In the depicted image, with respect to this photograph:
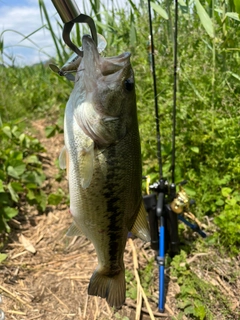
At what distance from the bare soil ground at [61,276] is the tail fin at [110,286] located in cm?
90

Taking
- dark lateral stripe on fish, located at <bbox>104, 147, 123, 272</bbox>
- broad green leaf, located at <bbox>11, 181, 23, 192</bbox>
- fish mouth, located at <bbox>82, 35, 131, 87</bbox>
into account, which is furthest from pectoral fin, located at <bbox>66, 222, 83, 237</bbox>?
broad green leaf, located at <bbox>11, 181, 23, 192</bbox>

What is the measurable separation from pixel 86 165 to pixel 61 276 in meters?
1.74

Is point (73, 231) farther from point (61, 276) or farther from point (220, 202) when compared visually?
point (220, 202)

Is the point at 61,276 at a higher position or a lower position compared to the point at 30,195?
lower

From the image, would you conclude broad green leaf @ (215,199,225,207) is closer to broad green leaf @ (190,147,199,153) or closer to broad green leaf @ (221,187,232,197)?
broad green leaf @ (221,187,232,197)

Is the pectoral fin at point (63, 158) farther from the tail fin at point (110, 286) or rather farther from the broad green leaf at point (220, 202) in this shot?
the broad green leaf at point (220, 202)

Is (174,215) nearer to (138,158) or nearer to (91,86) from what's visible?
(138,158)

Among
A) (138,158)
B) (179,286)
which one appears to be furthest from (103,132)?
(179,286)

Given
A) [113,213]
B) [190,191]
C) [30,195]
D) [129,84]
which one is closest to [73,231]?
[113,213]

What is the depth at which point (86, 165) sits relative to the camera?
123 centimetres

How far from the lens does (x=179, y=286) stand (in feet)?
8.32

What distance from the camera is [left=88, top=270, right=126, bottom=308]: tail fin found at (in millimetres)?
1525

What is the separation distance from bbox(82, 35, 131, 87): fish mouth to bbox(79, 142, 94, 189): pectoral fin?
23cm

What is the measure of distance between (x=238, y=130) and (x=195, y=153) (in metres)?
0.42
